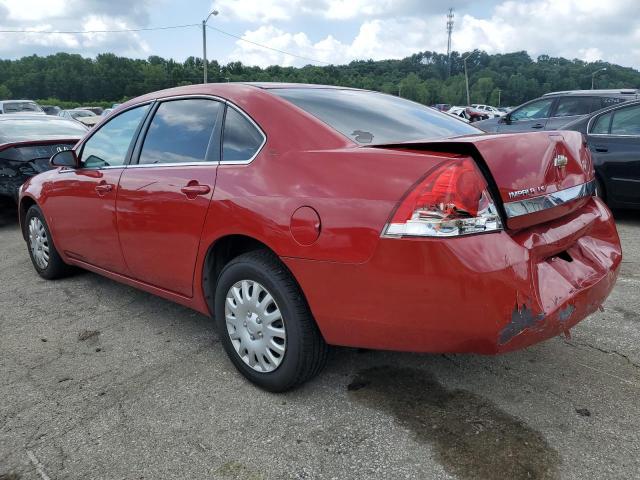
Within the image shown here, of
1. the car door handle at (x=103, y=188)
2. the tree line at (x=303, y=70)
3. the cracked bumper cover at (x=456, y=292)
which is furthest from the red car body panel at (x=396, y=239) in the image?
the tree line at (x=303, y=70)

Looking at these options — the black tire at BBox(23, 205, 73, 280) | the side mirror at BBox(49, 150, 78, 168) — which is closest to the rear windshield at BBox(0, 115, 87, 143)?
the black tire at BBox(23, 205, 73, 280)

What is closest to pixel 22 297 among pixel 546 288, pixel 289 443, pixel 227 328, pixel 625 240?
pixel 227 328

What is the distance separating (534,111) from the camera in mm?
9617

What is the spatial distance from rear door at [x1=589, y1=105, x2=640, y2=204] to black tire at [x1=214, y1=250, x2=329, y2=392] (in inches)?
202

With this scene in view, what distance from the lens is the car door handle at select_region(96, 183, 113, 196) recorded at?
3.50m

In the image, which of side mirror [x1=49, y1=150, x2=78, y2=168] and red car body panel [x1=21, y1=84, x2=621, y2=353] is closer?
red car body panel [x1=21, y1=84, x2=621, y2=353]

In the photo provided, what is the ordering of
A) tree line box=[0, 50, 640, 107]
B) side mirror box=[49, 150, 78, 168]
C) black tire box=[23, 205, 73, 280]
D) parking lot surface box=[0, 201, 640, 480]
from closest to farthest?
parking lot surface box=[0, 201, 640, 480], side mirror box=[49, 150, 78, 168], black tire box=[23, 205, 73, 280], tree line box=[0, 50, 640, 107]

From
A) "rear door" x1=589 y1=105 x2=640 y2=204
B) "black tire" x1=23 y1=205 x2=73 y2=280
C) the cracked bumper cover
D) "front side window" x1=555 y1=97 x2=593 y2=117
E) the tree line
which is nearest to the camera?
the cracked bumper cover

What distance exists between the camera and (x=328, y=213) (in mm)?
2232

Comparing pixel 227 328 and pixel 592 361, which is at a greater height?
pixel 227 328

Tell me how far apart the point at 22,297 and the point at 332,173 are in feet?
10.5

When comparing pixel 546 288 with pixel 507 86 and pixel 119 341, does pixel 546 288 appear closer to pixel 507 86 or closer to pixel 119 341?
pixel 119 341

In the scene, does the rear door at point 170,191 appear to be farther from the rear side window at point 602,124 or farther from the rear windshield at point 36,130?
the rear side window at point 602,124

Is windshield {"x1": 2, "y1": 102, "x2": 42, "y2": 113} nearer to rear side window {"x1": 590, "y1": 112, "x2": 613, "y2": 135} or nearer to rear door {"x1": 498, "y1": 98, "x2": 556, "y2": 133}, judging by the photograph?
rear door {"x1": 498, "y1": 98, "x2": 556, "y2": 133}
